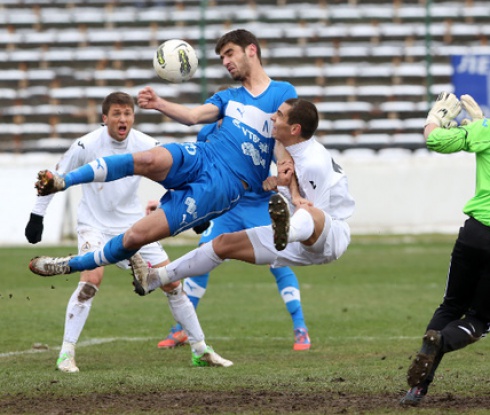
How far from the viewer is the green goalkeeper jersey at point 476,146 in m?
7.21

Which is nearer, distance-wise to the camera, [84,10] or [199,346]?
[199,346]

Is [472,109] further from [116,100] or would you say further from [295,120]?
[116,100]

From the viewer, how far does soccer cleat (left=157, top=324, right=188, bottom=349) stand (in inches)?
442

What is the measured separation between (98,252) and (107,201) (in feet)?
5.87

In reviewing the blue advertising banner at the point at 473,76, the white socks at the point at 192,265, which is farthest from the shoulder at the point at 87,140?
the blue advertising banner at the point at 473,76

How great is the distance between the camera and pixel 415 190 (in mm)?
23203

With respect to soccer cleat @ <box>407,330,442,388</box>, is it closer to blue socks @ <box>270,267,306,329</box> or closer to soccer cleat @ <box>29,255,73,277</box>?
soccer cleat @ <box>29,255,73,277</box>

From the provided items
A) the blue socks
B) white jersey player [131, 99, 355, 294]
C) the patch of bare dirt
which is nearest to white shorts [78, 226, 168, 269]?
white jersey player [131, 99, 355, 294]

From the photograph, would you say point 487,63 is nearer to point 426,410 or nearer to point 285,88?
point 285,88

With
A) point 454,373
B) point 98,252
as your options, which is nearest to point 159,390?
point 98,252

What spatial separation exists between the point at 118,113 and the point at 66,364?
2313 millimetres

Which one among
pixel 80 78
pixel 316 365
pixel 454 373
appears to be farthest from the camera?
pixel 80 78

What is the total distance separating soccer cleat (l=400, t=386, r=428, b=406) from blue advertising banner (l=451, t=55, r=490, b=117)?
57.4ft

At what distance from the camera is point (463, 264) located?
24.1ft
